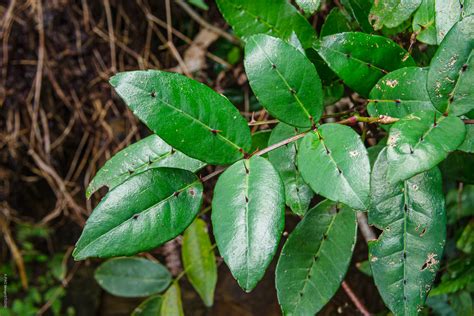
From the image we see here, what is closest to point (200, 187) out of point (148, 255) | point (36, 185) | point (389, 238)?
point (389, 238)

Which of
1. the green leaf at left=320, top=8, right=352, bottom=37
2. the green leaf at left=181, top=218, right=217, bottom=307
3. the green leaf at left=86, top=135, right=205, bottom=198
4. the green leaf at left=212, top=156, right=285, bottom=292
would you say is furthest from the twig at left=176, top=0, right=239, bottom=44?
the green leaf at left=212, top=156, right=285, bottom=292

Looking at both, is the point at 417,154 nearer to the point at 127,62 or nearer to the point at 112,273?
the point at 112,273

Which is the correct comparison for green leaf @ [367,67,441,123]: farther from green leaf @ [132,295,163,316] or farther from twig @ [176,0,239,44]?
twig @ [176,0,239,44]

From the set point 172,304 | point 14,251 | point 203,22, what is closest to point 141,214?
point 172,304

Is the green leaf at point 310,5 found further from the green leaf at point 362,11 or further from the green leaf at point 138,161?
the green leaf at point 138,161

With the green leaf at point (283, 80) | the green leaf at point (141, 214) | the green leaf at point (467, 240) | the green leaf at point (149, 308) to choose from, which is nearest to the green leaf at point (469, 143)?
the green leaf at point (283, 80)

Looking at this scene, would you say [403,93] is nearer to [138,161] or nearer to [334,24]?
[334,24]
